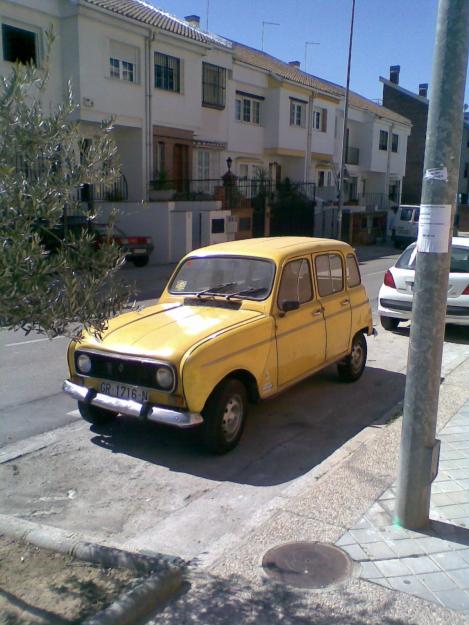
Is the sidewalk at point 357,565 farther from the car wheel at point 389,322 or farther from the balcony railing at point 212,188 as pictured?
the balcony railing at point 212,188

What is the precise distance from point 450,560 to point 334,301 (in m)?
3.96

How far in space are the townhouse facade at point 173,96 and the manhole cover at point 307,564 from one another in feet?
43.4

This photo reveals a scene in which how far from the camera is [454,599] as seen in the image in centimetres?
322

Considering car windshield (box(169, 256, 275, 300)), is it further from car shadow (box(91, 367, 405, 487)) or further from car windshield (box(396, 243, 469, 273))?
car windshield (box(396, 243, 469, 273))

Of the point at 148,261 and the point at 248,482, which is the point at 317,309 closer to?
the point at 248,482

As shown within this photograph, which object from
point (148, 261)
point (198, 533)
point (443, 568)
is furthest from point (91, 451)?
point (148, 261)

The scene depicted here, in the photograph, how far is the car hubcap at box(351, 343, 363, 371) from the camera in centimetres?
783

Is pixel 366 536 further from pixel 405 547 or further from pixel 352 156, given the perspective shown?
pixel 352 156

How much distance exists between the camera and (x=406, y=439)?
388cm

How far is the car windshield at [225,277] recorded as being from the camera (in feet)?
20.7

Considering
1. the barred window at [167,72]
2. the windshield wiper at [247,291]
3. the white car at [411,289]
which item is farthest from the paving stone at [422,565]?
the barred window at [167,72]

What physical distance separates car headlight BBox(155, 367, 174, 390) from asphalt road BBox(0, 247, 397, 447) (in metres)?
1.67

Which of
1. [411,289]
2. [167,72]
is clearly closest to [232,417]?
[411,289]

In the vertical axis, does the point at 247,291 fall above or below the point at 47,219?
below
